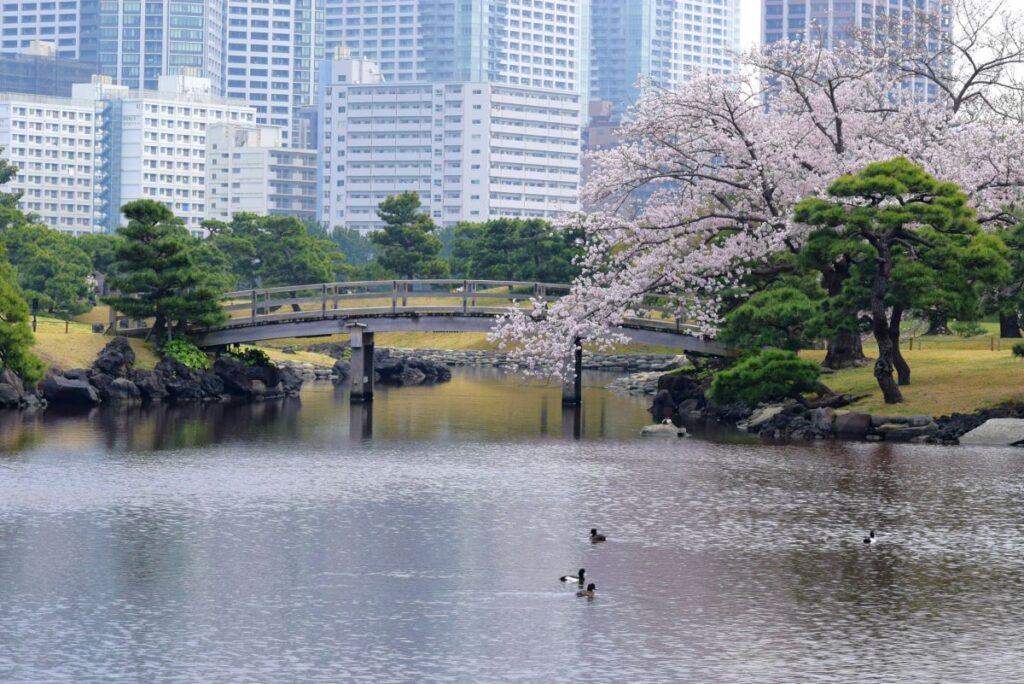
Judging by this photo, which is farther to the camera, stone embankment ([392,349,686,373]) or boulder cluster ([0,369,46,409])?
stone embankment ([392,349,686,373])

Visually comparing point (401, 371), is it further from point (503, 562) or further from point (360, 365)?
Answer: point (503, 562)

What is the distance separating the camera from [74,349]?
64500 mm

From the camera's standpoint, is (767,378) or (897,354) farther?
(767,378)

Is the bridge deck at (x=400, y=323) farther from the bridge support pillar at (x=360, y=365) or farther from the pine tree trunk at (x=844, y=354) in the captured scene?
the pine tree trunk at (x=844, y=354)

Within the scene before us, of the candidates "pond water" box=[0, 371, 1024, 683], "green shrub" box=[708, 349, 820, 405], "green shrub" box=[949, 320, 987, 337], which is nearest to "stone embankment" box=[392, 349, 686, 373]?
"green shrub" box=[949, 320, 987, 337]

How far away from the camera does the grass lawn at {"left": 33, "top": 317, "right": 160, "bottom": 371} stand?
6281 cm

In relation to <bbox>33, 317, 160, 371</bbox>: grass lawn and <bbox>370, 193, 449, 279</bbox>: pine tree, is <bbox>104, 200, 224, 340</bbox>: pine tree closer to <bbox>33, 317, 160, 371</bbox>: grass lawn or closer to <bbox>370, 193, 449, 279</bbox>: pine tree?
<bbox>33, 317, 160, 371</bbox>: grass lawn

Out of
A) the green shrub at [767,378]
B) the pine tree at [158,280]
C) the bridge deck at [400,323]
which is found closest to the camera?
the green shrub at [767,378]

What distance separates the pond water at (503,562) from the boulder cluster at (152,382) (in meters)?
13.4

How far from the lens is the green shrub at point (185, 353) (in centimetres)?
6712

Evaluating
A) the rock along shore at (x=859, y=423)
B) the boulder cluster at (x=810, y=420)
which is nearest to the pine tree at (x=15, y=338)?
the boulder cluster at (x=810, y=420)

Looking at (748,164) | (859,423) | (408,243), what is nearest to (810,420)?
(859,423)

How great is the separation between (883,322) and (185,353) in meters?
30.3

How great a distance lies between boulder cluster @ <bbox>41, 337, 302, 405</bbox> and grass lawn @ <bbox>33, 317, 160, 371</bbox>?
445 mm
